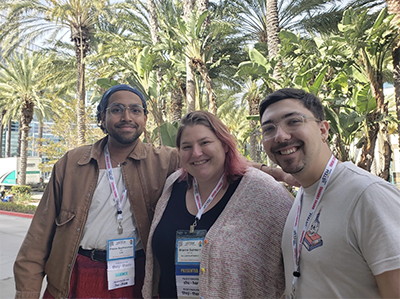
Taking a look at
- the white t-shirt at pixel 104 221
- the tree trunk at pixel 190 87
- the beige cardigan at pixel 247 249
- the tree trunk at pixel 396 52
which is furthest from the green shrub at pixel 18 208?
the tree trunk at pixel 396 52

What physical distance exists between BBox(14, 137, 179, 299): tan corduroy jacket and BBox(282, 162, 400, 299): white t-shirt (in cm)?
123

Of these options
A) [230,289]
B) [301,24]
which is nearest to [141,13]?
[301,24]

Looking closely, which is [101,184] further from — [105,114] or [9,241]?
[9,241]

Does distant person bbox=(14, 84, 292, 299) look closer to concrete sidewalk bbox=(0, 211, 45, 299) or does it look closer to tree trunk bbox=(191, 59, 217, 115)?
concrete sidewalk bbox=(0, 211, 45, 299)

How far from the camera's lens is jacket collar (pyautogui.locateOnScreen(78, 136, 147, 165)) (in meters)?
2.29

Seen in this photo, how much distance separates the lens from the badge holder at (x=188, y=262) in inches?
70.7

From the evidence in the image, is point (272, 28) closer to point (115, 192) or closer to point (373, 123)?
point (373, 123)

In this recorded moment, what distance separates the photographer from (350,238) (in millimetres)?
1194

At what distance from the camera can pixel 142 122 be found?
7.74 feet

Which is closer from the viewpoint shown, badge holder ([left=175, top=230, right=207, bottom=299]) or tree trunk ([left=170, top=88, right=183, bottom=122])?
badge holder ([left=175, top=230, right=207, bottom=299])

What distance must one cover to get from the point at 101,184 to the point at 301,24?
13.8 metres

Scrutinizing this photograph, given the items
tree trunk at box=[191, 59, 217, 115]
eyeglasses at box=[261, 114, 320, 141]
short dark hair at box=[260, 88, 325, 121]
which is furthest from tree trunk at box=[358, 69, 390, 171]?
eyeglasses at box=[261, 114, 320, 141]

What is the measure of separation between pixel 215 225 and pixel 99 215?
885mm

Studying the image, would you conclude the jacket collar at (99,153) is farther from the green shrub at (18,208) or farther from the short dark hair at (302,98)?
the green shrub at (18,208)
